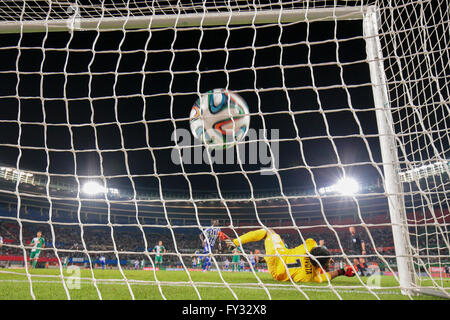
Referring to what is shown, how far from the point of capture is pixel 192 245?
2419 cm

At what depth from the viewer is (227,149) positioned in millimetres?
5371

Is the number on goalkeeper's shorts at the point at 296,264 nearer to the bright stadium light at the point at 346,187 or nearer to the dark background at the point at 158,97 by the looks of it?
the bright stadium light at the point at 346,187

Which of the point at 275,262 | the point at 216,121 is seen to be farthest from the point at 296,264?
the point at 216,121

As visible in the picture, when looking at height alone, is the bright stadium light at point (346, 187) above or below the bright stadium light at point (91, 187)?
below

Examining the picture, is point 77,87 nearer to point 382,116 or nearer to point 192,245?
point 192,245

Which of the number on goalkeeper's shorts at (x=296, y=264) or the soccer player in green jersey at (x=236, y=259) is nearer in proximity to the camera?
the number on goalkeeper's shorts at (x=296, y=264)

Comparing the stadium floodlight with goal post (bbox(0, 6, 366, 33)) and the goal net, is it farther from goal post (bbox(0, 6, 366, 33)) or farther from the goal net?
goal post (bbox(0, 6, 366, 33))

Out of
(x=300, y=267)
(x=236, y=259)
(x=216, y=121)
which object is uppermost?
(x=216, y=121)

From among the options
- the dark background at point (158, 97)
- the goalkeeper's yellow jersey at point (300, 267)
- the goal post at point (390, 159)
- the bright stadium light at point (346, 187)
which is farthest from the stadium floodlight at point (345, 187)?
the dark background at point (158, 97)

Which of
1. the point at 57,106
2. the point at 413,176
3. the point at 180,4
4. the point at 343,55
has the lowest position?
the point at 413,176

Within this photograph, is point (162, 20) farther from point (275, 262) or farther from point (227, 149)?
point (275, 262)

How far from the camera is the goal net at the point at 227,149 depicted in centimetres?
242
